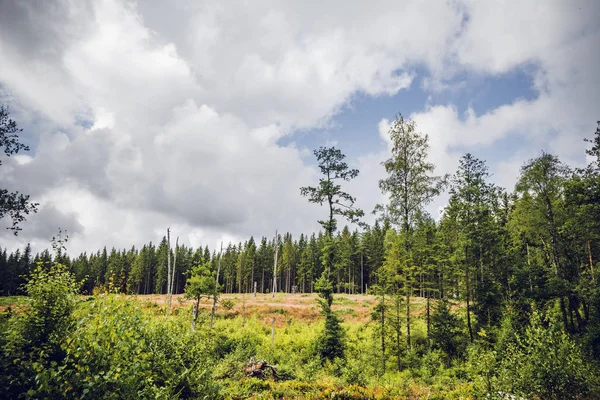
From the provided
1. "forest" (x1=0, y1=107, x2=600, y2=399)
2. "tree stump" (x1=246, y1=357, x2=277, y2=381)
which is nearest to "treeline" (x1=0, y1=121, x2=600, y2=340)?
"forest" (x1=0, y1=107, x2=600, y2=399)

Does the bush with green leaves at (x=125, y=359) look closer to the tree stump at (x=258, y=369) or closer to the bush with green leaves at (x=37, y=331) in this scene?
the bush with green leaves at (x=37, y=331)

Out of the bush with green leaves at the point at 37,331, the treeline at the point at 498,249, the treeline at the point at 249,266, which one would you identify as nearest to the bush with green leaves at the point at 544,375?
the treeline at the point at 498,249

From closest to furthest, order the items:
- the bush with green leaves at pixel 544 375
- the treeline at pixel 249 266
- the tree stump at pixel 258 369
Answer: the bush with green leaves at pixel 544 375 → the tree stump at pixel 258 369 → the treeline at pixel 249 266

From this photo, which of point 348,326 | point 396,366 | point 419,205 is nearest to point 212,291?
point 348,326

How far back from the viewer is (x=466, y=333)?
22.2 metres

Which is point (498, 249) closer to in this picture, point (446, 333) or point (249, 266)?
point (446, 333)

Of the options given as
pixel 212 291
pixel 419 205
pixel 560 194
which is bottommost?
pixel 212 291

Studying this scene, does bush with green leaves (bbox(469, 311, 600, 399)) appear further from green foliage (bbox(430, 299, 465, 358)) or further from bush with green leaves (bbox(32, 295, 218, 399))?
Answer: green foliage (bbox(430, 299, 465, 358))

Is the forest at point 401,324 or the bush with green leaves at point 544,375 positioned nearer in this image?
the forest at point 401,324

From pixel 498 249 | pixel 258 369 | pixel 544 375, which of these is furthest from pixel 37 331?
pixel 498 249

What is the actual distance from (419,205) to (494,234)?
7.35 m

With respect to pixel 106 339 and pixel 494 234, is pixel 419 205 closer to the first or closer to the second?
pixel 494 234

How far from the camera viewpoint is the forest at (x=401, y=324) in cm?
607

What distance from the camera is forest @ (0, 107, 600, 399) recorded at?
607 cm
